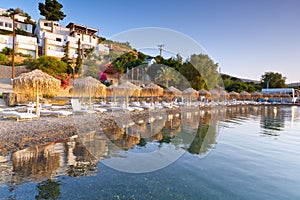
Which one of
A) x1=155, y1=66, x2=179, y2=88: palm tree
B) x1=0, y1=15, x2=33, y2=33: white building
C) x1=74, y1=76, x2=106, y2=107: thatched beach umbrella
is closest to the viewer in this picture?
x1=74, y1=76, x2=106, y2=107: thatched beach umbrella

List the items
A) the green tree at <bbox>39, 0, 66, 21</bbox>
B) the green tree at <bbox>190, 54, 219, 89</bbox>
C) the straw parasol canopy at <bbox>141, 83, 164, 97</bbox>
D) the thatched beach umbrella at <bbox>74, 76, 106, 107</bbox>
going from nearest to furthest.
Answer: the thatched beach umbrella at <bbox>74, 76, 106, 107</bbox>
the straw parasol canopy at <bbox>141, 83, 164, 97</bbox>
the green tree at <bbox>190, 54, 219, 89</bbox>
the green tree at <bbox>39, 0, 66, 21</bbox>

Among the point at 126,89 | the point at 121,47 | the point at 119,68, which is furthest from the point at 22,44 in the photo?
the point at 126,89

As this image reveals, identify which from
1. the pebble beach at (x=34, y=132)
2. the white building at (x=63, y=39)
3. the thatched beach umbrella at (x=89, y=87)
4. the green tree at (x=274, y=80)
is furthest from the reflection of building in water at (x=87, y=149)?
the green tree at (x=274, y=80)

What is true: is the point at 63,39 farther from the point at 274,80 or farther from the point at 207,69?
the point at 274,80

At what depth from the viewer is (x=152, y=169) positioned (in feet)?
14.4

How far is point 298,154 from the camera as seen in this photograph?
5703mm

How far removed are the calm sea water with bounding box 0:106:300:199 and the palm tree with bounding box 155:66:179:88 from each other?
22.7 metres

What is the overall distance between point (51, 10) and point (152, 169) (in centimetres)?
4210

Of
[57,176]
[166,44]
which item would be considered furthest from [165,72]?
[57,176]

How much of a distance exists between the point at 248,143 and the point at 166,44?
4489 millimetres

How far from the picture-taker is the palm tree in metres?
29.1

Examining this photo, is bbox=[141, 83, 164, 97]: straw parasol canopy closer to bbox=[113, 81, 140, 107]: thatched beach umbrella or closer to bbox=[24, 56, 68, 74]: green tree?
bbox=[113, 81, 140, 107]: thatched beach umbrella

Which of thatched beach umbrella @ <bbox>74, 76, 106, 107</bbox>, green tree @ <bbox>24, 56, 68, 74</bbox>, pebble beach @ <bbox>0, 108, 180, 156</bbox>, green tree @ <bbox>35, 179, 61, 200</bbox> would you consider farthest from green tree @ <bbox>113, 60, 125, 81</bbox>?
green tree @ <bbox>35, 179, 61, 200</bbox>

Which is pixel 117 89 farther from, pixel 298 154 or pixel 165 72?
pixel 165 72
